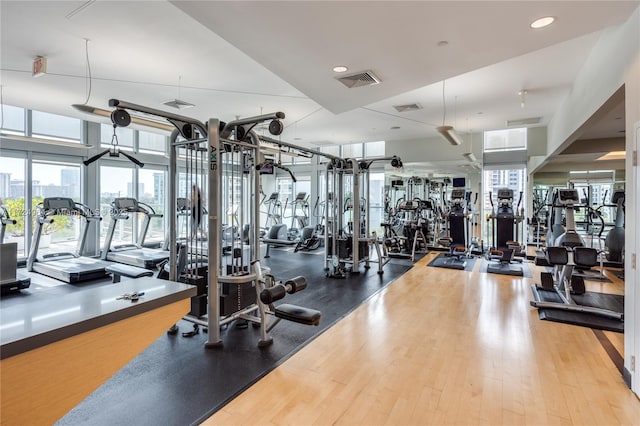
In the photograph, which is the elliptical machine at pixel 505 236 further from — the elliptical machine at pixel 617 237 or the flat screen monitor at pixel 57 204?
the flat screen monitor at pixel 57 204

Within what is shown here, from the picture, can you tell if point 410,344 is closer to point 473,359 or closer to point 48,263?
point 473,359

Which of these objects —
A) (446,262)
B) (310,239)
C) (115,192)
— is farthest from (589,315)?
(115,192)

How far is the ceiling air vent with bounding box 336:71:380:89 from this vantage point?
352 centimetres

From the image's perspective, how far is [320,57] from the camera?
10.3ft

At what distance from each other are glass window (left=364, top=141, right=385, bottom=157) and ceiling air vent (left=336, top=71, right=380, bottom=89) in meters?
6.77

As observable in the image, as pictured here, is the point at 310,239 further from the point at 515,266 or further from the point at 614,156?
the point at 614,156

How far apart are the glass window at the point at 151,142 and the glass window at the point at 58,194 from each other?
1.67 meters

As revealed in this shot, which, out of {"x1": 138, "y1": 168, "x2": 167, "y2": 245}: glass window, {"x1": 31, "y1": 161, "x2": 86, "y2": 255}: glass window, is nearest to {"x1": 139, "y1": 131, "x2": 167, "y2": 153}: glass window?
{"x1": 138, "y1": 168, "x2": 167, "y2": 245}: glass window

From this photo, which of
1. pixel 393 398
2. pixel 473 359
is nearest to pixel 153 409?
pixel 393 398

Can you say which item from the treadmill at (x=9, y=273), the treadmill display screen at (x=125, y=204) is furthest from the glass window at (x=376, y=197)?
the treadmill at (x=9, y=273)

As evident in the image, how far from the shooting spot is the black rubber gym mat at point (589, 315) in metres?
3.67

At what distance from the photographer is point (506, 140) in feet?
29.1

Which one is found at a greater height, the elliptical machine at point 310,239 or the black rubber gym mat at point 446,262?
the elliptical machine at point 310,239

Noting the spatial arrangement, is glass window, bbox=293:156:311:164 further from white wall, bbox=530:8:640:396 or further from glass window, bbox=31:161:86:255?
white wall, bbox=530:8:640:396
